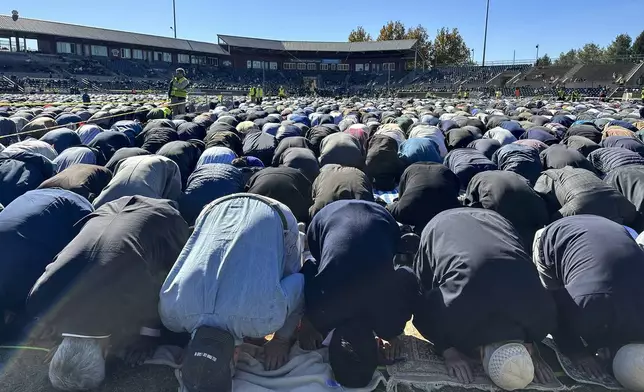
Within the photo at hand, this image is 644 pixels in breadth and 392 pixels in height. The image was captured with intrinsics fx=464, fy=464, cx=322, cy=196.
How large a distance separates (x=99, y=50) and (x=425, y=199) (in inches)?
1922

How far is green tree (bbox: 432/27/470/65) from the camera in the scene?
219 ft

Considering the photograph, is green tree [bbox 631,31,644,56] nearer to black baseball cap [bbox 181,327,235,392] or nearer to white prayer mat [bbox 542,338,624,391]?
white prayer mat [bbox 542,338,624,391]

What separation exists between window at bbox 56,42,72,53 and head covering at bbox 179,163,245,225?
46.7 metres

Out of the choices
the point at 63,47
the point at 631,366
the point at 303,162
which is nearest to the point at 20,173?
the point at 303,162

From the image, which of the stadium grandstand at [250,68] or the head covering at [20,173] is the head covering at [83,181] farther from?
the stadium grandstand at [250,68]

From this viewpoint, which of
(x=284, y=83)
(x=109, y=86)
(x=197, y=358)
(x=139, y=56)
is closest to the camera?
(x=197, y=358)

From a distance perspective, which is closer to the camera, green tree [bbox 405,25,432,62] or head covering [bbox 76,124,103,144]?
→ head covering [bbox 76,124,103,144]

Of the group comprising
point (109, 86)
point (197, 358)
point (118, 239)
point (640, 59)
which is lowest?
point (197, 358)

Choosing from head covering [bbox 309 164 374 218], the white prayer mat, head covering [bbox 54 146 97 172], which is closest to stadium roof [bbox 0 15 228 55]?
head covering [bbox 54 146 97 172]

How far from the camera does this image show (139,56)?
4803 centimetres

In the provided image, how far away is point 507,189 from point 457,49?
68.7 metres

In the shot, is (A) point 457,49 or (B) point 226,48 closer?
(B) point 226,48

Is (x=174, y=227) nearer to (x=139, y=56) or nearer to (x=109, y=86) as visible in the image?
(x=109, y=86)

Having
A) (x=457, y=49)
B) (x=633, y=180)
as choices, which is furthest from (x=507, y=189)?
(x=457, y=49)
